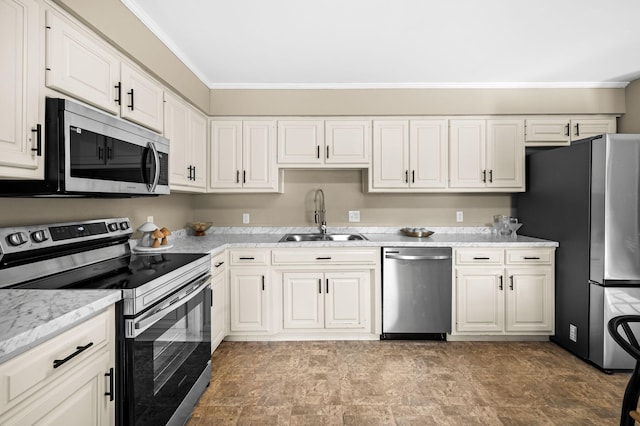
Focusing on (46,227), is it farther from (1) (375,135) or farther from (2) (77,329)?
(1) (375,135)

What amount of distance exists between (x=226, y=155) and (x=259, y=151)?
341mm

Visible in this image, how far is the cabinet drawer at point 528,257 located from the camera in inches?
126

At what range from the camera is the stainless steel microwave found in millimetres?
1500

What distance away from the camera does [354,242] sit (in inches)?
126

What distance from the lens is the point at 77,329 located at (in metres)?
1.21

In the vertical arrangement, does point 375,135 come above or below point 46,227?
above

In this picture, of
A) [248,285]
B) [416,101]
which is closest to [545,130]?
[416,101]

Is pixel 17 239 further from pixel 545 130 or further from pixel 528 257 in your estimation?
pixel 545 130

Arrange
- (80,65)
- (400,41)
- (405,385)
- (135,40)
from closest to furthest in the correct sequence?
(80,65) → (135,40) → (405,385) → (400,41)

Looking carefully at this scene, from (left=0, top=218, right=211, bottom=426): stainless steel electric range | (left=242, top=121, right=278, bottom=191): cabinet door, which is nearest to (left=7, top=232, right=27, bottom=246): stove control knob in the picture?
(left=0, top=218, right=211, bottom=426): stainless steel electric range

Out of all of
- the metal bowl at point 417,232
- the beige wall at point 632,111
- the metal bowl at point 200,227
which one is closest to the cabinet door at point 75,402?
the metal bowl at point 200,227

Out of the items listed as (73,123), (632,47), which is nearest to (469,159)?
(632,47)

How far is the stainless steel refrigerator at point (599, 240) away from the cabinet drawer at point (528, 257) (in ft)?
0.50

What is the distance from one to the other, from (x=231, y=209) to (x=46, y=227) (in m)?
2.15
